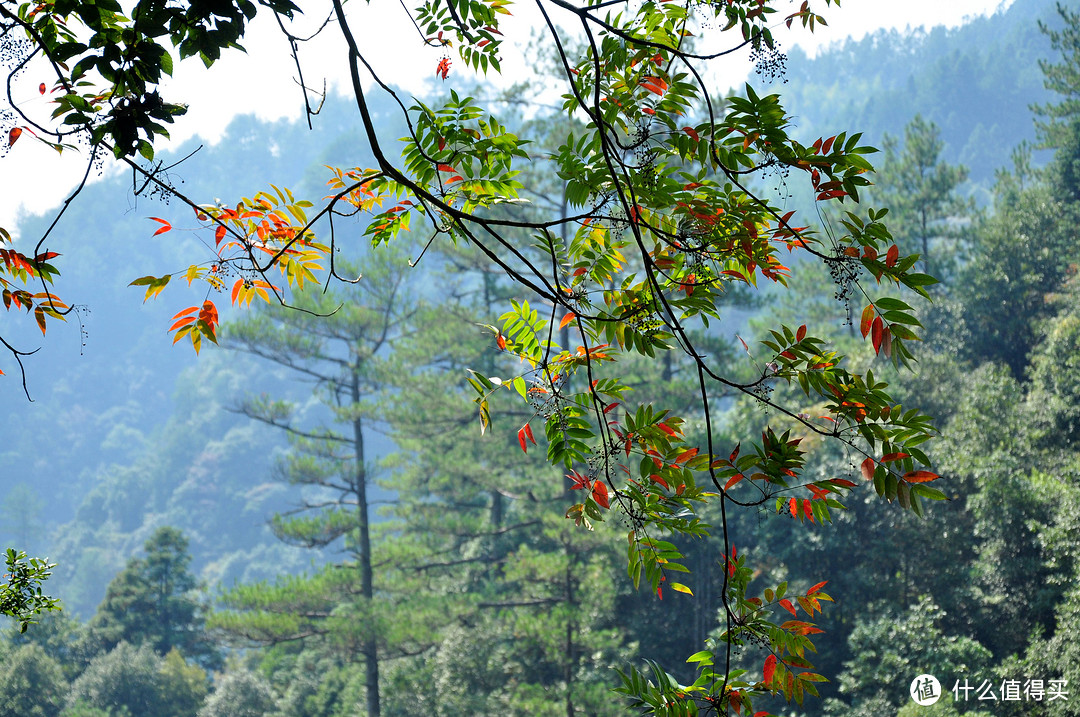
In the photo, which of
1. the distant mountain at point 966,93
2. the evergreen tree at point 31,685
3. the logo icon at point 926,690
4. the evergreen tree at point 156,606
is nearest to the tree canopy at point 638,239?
the logo icon at point 926,690

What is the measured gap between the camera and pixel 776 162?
86 centimetres

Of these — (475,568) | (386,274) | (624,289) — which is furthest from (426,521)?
(624,289)

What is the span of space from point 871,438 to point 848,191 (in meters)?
0.28

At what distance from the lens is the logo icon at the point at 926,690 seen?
222 inches

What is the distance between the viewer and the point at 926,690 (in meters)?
5.80

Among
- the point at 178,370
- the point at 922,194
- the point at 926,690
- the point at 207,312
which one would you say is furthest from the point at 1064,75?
the point at 178,370

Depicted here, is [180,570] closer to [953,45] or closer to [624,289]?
[624,289]

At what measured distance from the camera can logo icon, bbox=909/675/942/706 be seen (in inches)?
222

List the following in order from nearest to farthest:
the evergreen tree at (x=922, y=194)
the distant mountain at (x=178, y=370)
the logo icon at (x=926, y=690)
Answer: the logo icon at (x=926, y=690), the evergreen tree at (x=922, y=194), the distant mountain at (x=178, y=370)

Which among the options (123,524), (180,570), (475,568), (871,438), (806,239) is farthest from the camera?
(123,524)

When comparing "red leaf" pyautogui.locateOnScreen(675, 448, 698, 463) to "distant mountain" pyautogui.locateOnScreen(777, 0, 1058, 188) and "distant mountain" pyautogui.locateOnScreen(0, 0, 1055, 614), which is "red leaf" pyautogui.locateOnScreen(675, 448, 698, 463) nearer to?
"distant mountain" pyautogui.locateOnScreen(0, 0, 1055, 614)

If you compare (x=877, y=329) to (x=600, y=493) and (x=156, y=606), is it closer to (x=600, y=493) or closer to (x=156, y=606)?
(x=600, y=493)

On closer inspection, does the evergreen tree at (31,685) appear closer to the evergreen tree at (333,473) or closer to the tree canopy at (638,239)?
the evergreen tree at (333,473)

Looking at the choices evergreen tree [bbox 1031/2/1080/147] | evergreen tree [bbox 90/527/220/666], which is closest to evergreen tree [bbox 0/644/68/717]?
evergreen tree [bbox 90/527/220/666]
